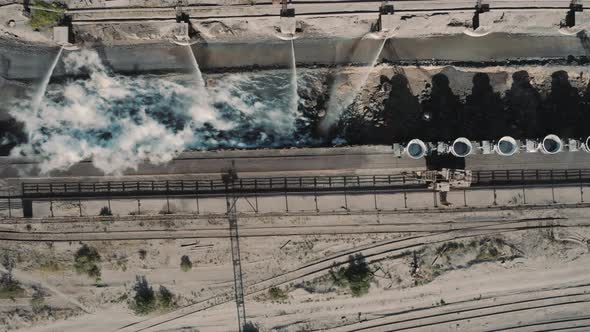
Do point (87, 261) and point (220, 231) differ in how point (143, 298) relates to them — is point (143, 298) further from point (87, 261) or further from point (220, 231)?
point (220, 231)

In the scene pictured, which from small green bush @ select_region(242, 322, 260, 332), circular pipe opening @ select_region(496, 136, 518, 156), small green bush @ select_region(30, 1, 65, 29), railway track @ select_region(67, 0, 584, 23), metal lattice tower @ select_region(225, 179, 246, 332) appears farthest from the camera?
small green bush @ select_region(30, 1, 65, 29)

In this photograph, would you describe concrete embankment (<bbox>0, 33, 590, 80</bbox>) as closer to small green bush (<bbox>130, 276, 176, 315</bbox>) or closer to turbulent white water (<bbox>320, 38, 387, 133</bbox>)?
turbulent white water (<bbox>320, 38, 387, 133</bbox>)

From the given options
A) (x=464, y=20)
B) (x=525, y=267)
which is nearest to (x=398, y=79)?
(x=464, y=20)

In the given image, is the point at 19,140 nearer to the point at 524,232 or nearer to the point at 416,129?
the point at 416,129

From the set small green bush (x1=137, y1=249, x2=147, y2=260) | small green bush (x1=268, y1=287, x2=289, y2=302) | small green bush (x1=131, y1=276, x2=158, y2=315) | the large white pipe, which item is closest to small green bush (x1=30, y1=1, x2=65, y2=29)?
small green bush (x1=137, y1=249, x2=147, y2=260)

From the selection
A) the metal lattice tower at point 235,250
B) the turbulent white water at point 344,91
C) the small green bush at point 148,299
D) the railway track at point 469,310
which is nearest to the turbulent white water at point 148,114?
the turbulent white water at point 344,91

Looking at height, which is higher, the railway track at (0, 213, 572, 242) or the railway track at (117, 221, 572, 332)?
the railway track at (0, 213, 572, 242)

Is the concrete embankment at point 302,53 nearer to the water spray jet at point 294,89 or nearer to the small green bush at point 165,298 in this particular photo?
the water spray jet at point 294,89

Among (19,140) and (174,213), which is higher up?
(19,140)
